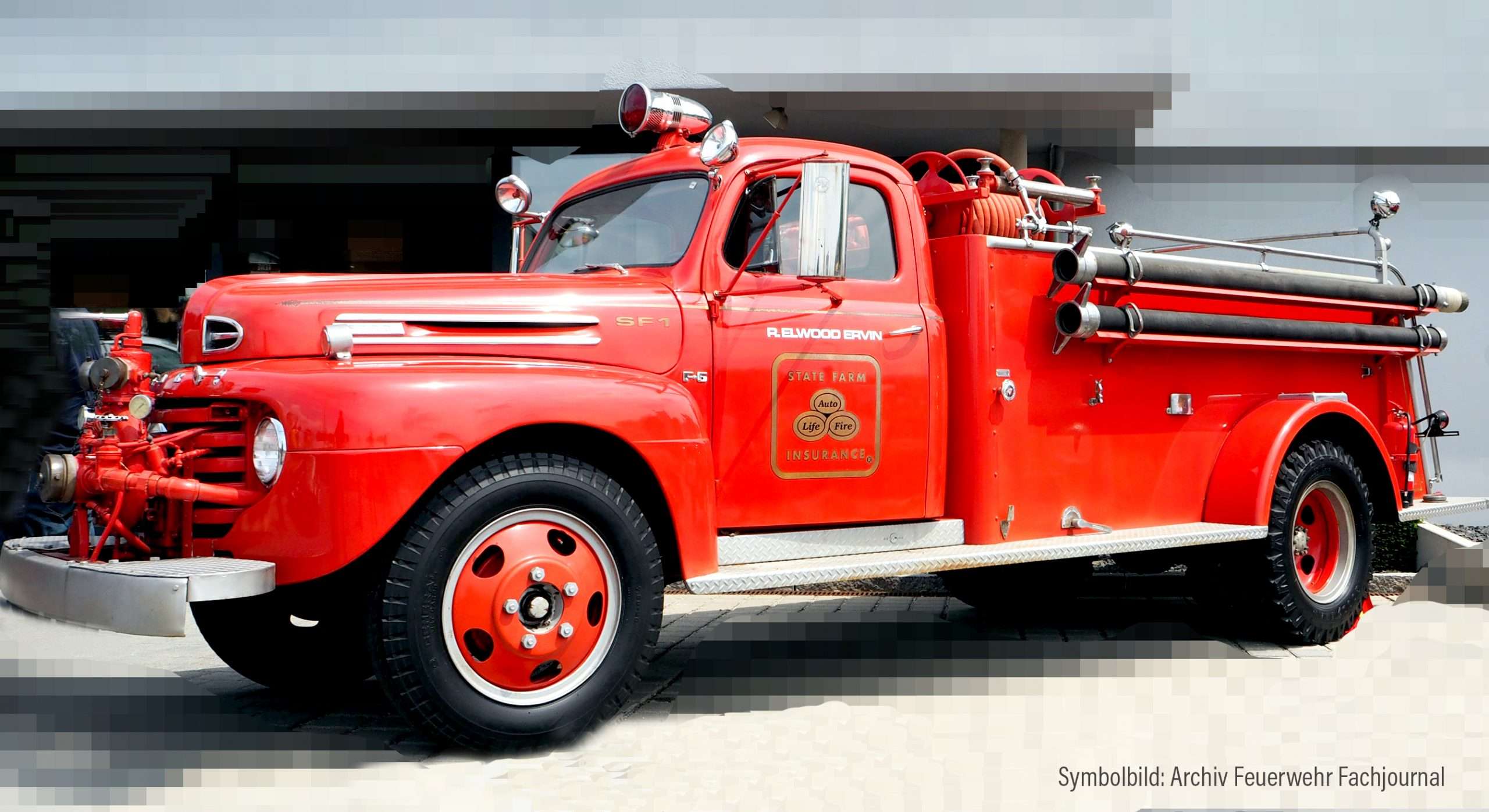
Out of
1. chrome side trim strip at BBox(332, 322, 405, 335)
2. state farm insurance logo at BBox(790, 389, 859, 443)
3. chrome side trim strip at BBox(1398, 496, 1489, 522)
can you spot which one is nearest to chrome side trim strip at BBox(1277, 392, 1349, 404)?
chrome side trim strip at BBox(1398, 496, 1489, 522)

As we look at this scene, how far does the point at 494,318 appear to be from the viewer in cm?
432

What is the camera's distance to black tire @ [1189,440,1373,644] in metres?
6.28

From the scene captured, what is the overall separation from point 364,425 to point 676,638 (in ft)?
9.80

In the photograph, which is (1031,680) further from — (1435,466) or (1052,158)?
(1052,158)

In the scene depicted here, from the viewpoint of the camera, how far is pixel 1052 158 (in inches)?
439

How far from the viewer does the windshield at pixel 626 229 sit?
16.4ft

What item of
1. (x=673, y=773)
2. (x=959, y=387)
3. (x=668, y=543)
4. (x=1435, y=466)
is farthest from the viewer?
(x=1435, y=466)

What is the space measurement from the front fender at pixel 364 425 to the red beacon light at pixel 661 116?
4.67 feet

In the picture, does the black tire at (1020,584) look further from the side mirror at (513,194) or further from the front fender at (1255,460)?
the side mirror at (513,194)

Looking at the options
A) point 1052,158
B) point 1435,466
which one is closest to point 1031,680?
point 1435,466

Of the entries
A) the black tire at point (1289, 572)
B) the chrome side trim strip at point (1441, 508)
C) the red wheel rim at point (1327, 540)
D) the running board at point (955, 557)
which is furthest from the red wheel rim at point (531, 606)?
the chrome side trim strip at point (1441, 508)

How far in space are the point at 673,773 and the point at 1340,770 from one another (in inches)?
82.5

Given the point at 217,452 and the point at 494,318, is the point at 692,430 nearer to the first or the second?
the point at 494,318

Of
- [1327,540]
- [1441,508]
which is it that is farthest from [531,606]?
[1441,508]
